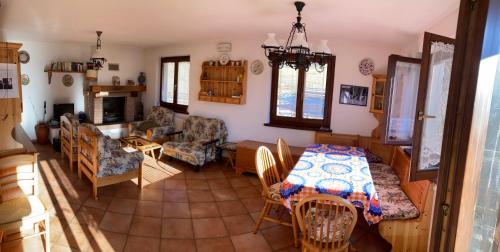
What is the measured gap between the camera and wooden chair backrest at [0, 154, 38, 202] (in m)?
2.55

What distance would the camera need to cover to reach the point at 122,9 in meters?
3.28

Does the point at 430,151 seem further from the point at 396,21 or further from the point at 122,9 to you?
the point at 122,9

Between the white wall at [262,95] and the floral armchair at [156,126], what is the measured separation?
284 mm

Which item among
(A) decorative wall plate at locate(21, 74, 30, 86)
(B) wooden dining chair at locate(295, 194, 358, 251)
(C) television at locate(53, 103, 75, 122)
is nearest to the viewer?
(B) wooden dining chair at locate(295, 194, 358, 251)

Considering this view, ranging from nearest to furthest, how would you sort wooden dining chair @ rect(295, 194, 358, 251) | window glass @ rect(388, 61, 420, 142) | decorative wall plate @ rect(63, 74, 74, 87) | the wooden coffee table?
wooden dining chair @ rect(295, 194, 358, 251) → window glass @ rect(388, 61, 420, 142) → the wooden coffee table → decorative wall plate @ rect(63, 74, 74, 87)

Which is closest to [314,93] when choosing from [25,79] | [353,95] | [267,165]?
[353,95]

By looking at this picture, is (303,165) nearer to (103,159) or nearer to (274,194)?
(274,194)

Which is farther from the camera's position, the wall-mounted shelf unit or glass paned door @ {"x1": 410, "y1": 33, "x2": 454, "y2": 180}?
the wall-mounted shelf unit

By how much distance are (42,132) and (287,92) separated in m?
4.87

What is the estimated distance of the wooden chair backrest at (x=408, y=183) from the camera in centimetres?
273

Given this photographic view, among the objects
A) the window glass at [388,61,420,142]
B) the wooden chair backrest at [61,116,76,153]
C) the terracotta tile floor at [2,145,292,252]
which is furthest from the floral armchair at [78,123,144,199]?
the window glass at [388,61,420,142]

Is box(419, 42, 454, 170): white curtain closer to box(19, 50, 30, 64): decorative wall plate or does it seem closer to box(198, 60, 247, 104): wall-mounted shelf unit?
box(198, 60, 247, 104): wall-mounted shelf unit

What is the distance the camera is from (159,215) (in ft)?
11.6

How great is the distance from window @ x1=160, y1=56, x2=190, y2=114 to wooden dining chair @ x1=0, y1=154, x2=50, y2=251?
150 inches
